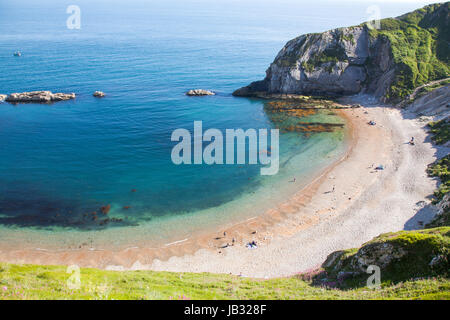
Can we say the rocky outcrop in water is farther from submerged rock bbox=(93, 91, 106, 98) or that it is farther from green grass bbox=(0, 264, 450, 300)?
green grass bbox=(0, 264, 450, 300)

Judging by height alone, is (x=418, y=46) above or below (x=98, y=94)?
above

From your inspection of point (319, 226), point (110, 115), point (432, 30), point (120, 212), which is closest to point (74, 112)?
point (110, 115)

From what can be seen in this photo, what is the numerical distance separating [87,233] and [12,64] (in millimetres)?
115512

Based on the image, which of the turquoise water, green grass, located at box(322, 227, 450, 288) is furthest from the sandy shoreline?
green grass, located at box(322, 227, 450, 288)

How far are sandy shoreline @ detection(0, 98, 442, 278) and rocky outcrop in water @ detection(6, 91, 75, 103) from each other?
2620 inches

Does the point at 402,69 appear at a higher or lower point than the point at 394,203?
higher

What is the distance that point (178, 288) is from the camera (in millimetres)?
22422

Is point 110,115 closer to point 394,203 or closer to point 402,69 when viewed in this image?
point 394,203

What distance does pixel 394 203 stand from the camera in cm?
4409

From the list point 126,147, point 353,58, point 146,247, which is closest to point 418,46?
point 353,58

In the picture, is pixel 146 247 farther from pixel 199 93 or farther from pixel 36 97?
pixel 36 97

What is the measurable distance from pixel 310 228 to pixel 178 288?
79.9 ft

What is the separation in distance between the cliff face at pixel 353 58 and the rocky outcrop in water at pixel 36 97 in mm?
65912

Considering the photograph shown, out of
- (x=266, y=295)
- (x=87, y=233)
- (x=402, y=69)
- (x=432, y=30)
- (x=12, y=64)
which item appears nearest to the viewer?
(x=266, y=295)
